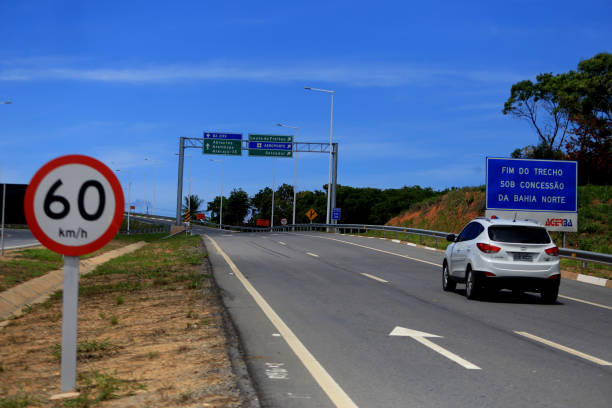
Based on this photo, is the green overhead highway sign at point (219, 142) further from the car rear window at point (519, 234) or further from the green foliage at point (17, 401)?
the green foliage at point (17, 401)

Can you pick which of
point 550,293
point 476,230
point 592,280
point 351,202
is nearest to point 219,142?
point 592,280

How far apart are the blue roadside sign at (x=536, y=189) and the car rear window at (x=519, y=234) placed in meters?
11.8

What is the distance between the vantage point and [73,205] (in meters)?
5.35

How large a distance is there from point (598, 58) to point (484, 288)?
43.0 m

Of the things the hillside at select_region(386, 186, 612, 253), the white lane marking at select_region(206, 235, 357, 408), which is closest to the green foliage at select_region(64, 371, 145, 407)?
the white lane marking at select_region(206, 235, 357, 408)

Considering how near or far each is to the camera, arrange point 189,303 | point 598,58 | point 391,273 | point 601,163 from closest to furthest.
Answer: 1. point 189,303
2. point 391,273
3. point 601,163
4. point 598,58

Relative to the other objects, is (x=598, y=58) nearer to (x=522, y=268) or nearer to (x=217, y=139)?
(x=217, y=139)

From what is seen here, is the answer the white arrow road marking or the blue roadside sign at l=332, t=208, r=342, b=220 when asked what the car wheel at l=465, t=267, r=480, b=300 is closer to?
the white arrow road marking

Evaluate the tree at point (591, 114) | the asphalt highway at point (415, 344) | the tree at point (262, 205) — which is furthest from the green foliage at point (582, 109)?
the tree at point (262, 205)

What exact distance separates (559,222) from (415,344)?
19.0 m

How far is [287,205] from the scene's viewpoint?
130375mm

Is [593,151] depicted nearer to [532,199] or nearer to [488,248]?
[532,199]

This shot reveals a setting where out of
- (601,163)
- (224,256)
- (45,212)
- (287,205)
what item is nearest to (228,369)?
(45,212)

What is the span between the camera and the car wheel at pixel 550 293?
13.8m
